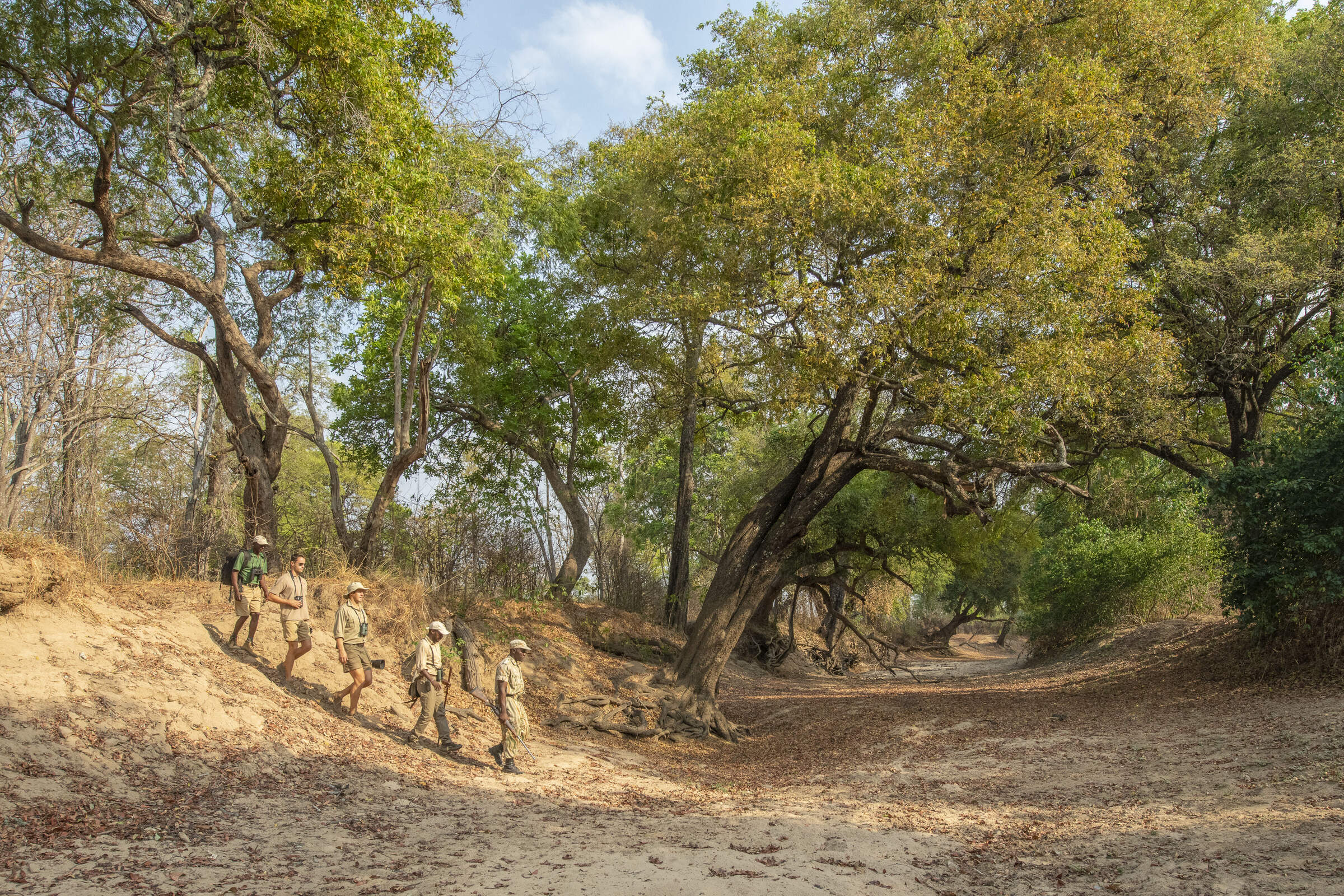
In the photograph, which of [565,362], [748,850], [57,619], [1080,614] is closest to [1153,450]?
[1080,614]

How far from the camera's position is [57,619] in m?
7.79

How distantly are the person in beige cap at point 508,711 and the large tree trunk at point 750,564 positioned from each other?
4700 millimetres

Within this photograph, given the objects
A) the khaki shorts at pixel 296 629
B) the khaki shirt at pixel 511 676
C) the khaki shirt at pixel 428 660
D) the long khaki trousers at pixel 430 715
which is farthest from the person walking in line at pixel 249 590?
the khaki shirt at pixel 511 676

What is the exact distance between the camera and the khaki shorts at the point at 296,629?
30.3ft

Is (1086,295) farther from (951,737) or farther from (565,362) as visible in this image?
(565,362)

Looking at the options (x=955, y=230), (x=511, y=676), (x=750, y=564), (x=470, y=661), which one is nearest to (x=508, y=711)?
(x=511, y=676)

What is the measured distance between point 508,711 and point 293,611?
283cm

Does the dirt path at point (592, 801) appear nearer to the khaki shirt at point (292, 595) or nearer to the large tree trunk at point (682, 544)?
the khaki shirt at point (292, 595)

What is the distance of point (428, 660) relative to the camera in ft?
31.1

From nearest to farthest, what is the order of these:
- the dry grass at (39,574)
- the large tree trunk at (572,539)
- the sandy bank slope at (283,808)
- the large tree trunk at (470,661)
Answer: the sandy bank slope at (283,808)
the dry grass at (39,574)
the large tree trunk at (470,661)
the large tree trunk at (572,539)

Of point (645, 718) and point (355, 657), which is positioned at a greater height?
point (355, 657)

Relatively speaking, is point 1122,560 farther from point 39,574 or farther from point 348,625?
point 39,574

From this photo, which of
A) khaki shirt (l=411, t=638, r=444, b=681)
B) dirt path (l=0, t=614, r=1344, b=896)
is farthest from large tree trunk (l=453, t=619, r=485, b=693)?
khaki shirt (l=411, t=638, r=444, b=681)

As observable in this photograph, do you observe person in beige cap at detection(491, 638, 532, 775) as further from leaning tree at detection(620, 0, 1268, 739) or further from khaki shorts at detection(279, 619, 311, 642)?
leaning tree at detection(620, 0, 1268, 739)
